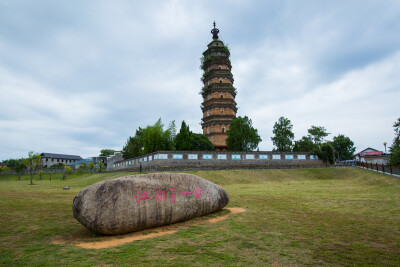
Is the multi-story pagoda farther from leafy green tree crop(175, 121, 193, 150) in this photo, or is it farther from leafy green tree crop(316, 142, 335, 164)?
leafy green tree crop(316, 142, 335, 164)

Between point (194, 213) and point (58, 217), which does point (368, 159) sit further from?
point (58, 217)

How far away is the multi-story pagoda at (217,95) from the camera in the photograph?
165 feet

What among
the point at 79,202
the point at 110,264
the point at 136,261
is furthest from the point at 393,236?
the point at 79,202

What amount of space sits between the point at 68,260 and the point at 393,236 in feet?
30.0

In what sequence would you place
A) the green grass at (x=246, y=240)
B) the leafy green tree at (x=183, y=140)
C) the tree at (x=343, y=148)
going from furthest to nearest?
the tree at (x=343, y=148), the leafy green tree at (x=183, y=140), the green grass at (x=246, y=240)

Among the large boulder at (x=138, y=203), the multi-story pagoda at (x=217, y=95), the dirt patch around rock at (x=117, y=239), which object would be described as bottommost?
the dirt patch around rock at (x=117, y=239)

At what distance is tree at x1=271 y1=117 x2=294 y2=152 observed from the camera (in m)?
47.1

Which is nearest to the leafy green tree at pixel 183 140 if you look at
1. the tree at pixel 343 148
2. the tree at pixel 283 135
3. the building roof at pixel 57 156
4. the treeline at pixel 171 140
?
the treeline at pixel 171 140

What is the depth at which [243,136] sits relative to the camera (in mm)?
43938

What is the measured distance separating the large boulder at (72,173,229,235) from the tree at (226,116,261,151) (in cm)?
3508

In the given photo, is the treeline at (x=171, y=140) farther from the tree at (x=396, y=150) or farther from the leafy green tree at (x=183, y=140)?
the tree at (x=396, y=150)

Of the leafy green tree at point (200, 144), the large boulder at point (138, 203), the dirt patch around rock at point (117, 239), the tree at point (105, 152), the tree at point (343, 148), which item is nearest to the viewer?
the dirt patch around rock at point (117, 239)

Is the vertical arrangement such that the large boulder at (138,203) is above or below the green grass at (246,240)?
above

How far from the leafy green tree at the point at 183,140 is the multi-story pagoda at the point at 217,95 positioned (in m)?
8.85
